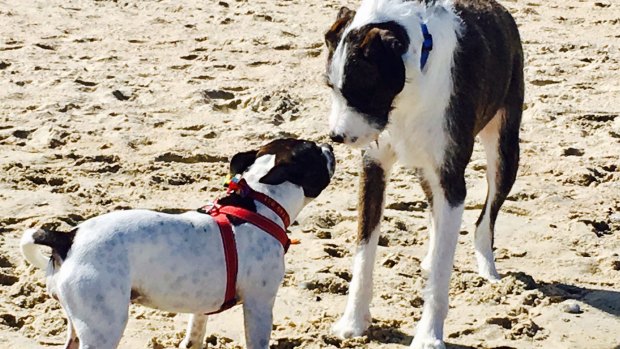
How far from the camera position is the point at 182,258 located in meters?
5.30

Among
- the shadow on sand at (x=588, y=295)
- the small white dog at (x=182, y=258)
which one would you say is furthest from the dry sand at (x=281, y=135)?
the small white dog at (x=182, y=258)

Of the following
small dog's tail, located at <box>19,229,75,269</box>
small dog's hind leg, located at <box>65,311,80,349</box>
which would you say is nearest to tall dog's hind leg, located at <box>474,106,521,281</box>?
small dog's hind leg, located at <box>65,311,80,349</box>

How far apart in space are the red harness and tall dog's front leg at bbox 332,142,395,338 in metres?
0.76

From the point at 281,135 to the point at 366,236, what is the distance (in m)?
2.94

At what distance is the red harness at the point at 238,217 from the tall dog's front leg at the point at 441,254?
0.85m

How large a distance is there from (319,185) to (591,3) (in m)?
8.24

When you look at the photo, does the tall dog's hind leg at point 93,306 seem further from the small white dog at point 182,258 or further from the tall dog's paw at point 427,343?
the tall dog's paw at point 427,343

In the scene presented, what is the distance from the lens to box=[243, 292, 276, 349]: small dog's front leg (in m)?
5.52

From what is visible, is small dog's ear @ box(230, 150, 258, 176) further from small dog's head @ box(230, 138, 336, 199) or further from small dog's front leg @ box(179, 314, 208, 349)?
small dog's front leg @ box(179, 314, 208, 349)

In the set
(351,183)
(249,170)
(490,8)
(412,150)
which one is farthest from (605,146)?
(249,170)

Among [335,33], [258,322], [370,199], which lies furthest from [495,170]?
[258,322]

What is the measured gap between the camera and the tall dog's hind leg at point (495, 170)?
7.05 m

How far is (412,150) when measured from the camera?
6086 millimetres

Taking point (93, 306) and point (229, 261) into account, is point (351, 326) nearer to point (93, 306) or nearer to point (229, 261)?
point (229, 261)
